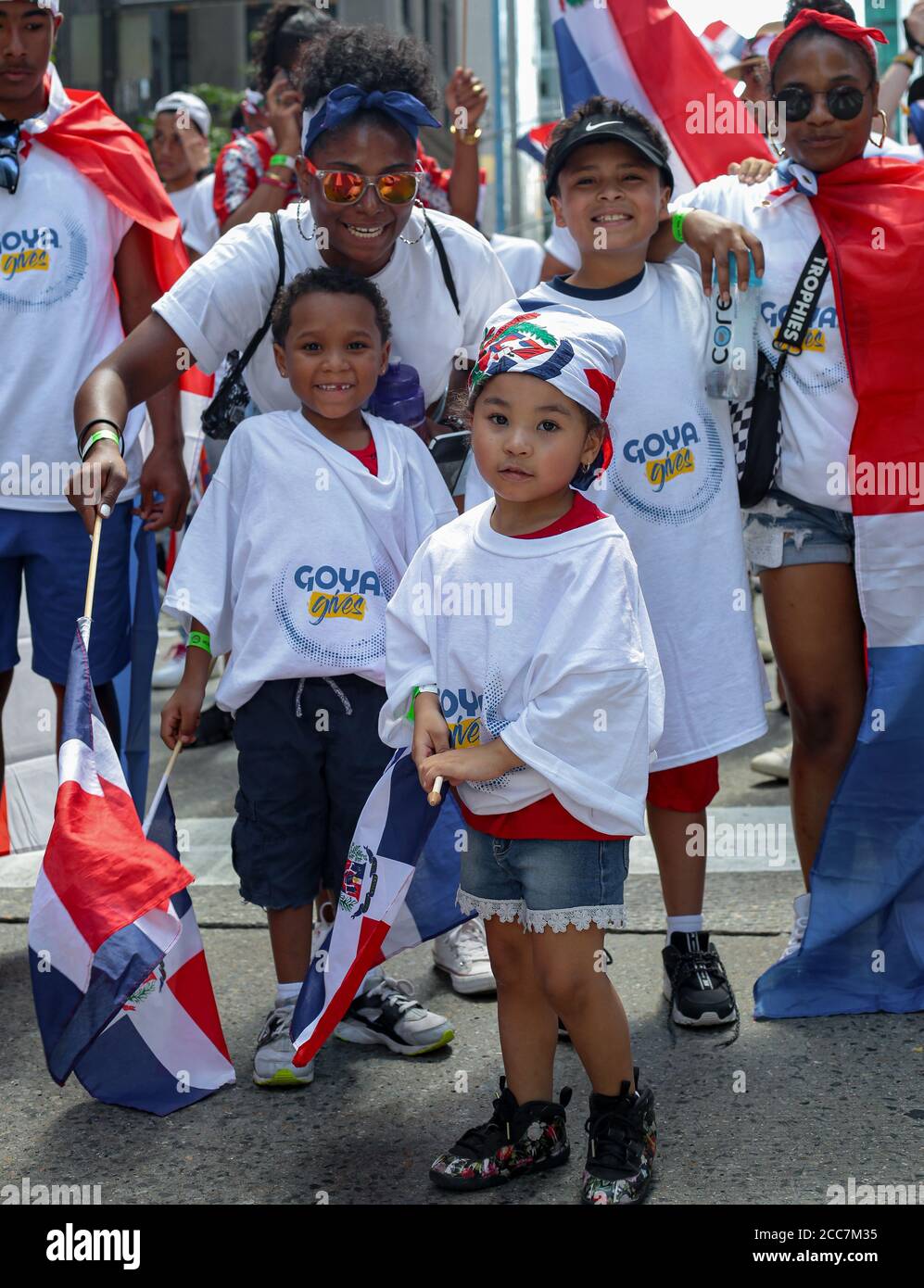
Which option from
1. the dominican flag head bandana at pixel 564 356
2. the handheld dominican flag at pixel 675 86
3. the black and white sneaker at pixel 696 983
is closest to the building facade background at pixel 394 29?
the handheld dominican flag at pixel 675 86

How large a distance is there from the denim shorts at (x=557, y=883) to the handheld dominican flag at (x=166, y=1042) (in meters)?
0.69

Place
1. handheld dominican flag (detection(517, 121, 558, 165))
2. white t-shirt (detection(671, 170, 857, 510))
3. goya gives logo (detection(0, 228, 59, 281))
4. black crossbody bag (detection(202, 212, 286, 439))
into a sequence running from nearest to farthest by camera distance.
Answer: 1. white t-shirt (detection(671, 170, 857, 510))
2. black crossbody bag (detection(202, 212, 286, 439))
3. goya gives logo (detection(0, 228, 59, 281))
4. handheld dominican flag (detection(517, 121, 558, 165))

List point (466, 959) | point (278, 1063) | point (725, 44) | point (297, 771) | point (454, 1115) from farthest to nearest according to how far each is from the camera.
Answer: point (725, 44), point (466, 959), point (297, 771), point (278, 1063), point (454, 1115)

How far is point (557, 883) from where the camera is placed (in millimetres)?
2656

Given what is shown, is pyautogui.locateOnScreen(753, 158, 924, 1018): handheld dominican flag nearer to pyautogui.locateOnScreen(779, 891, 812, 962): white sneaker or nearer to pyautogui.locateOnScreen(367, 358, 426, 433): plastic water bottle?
pyautogui.locateOnScreen(779, 891, 812, 962): white sneaker

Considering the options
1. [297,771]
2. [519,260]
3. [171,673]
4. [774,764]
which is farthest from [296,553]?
[519,260]

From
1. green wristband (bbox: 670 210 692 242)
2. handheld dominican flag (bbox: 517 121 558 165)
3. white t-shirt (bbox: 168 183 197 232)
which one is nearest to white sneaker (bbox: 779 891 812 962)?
green wristband (bbox: 670 210 692 242)

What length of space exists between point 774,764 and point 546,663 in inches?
111

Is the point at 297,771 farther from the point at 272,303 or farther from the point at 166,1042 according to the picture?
the point at 272,303

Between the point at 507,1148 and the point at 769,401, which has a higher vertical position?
the point at 769,401

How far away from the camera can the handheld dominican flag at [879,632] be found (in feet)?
10.8

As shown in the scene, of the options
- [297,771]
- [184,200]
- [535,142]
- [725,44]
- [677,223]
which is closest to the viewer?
[297,771]

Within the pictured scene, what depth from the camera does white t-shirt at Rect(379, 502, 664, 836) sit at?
257 cm

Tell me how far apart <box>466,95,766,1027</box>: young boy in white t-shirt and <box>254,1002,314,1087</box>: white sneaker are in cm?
82
